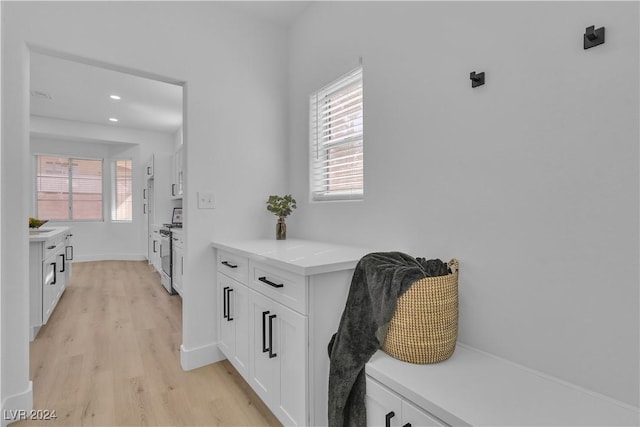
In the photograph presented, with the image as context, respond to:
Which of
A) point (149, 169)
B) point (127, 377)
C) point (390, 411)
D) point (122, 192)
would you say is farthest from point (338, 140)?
point (122, 192)

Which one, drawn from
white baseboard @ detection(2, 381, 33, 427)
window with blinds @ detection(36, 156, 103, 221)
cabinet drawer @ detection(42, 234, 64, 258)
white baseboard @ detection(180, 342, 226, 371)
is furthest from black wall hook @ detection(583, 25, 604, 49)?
window with blinds @ detection(36, 156, 103, 221)

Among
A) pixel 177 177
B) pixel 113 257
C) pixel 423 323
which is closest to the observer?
pixel 423 323

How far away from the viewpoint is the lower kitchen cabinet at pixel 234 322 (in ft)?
6.19

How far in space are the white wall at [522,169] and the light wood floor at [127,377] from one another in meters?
1.28

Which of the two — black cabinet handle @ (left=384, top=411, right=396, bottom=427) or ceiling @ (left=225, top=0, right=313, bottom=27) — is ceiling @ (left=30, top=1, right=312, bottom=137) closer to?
ceiling @ (left=225, top=0, right=313, bottom=27)

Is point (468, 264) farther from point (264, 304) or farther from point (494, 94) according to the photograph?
point (264, 304)

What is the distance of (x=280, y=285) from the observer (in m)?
1.52

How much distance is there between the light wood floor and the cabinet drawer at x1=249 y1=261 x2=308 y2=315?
0.70m

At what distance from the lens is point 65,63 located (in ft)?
11.2

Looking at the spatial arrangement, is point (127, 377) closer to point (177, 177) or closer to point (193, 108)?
point (193, 108)

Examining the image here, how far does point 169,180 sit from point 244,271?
428 centimetres

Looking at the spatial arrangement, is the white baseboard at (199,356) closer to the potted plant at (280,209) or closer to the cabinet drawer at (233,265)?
the cabinet drawer at (233,265)

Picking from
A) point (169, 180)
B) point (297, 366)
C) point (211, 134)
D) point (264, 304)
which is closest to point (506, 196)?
point (297, 366)

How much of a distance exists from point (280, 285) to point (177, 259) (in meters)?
2.78
